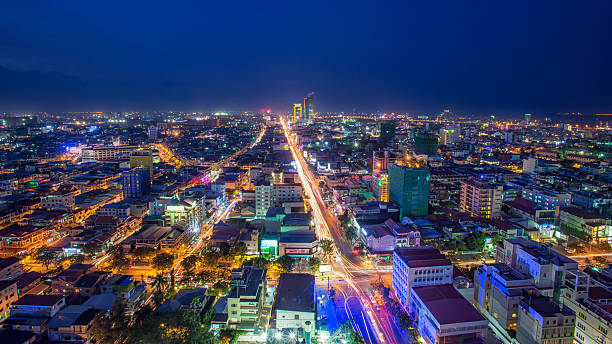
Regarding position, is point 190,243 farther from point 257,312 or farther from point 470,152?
point 470,152

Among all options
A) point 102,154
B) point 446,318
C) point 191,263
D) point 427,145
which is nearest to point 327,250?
point 191,263

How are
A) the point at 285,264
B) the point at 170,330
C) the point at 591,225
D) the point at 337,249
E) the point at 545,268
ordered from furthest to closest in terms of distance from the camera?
the point at 591,225 < the point at 337,249 < the point at 285,264 < the point at 545,268 < the point at 170,330

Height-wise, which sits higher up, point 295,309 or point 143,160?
point 143,160

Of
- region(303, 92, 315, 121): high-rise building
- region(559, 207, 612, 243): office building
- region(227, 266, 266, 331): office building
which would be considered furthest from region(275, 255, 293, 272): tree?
region(303, 92, 315, 121): high-rise building

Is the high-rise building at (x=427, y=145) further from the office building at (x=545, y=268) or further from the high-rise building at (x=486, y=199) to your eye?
the office building at (x=545, y=268)

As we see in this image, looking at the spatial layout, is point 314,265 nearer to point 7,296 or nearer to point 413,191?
point 413,191

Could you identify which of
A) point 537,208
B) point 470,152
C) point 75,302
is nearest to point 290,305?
point 75,302

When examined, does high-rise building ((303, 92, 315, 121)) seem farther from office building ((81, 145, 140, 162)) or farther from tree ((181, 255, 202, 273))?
tree ((181, 255, 202, 273))
